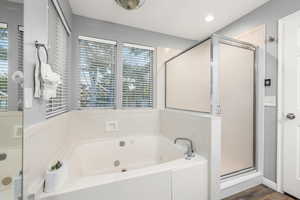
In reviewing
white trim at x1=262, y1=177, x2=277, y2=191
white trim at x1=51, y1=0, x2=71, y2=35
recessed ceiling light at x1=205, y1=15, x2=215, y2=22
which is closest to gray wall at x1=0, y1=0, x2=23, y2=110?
white trim at x1=51, y1=0, x2=71, y2=35

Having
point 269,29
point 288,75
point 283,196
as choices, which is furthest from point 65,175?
point 269,29

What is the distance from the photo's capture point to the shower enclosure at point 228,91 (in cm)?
165

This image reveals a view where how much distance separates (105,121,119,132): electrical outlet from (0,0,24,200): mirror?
1.51 metres

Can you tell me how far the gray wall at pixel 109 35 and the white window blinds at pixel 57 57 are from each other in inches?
7.6

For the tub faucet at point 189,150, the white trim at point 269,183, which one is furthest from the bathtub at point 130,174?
the white trim at point 269,183

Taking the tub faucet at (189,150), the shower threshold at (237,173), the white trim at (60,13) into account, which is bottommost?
the shower threshold at (237,173)

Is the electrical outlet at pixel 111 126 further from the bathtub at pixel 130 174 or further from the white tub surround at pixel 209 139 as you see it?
the white tub surround at pixel 209 139

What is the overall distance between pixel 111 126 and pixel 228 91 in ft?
5.96

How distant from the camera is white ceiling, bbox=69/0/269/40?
1886mm

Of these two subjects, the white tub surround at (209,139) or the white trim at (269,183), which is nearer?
the white tub surround at (209,139)

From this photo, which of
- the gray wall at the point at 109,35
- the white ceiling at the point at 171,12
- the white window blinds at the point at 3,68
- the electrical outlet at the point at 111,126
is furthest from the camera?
the electrical outlet at the point at 111,126

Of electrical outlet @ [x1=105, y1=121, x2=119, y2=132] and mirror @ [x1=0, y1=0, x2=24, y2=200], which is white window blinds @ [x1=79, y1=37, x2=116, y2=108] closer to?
electrical outlet @ [x1=105, y1=121, x2=119, y2=132]

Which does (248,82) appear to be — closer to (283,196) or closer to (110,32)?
(283,196)

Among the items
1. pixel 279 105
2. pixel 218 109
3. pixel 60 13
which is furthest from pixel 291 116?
pixel 60 13
